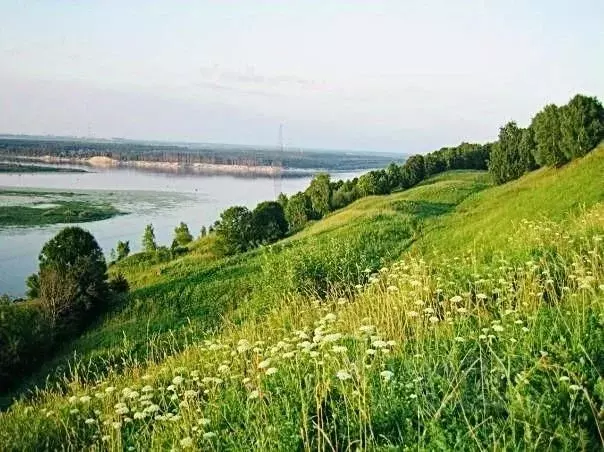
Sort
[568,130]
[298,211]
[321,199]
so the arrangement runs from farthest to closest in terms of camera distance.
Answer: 1. [298,211]
2. [321,199]
3. [568,130]

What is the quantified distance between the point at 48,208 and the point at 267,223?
45458mm

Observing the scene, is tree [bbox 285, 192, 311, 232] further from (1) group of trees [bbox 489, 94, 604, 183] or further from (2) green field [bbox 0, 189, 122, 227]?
(1) group of trees [bbox 489, 94, 604, 183]

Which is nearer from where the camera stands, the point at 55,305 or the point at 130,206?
the point at 55,305

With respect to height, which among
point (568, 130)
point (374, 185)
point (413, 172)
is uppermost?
point (568, 130)

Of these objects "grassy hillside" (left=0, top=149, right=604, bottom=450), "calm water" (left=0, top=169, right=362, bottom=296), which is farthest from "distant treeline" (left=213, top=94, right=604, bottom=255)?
"grassy hillside" (left=0, top=149, right=604, bottom=450)

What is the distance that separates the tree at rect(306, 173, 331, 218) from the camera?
62.7m

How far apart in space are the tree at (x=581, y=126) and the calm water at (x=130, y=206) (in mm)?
36557

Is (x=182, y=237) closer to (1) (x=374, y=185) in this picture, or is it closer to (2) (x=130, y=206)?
(1) (x=374, y=185)

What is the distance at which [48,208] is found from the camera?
278 ft

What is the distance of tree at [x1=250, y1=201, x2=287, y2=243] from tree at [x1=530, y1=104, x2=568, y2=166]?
23527mm

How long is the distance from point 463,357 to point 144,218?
80413mm

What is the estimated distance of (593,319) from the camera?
5.03 m

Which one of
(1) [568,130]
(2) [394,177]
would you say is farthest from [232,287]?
(2) [394,177]

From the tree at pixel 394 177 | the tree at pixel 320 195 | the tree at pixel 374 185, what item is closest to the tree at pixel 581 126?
the tree at pixel 374 185
